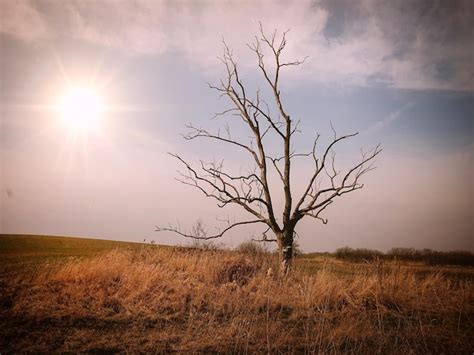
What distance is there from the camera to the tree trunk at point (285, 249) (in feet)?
32.0

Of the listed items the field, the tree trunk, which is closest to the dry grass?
the field

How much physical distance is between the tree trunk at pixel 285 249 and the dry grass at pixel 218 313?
0.72 m

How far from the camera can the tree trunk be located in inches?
384

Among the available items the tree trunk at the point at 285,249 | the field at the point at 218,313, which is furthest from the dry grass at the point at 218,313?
the tree trunk at the point at 285,249

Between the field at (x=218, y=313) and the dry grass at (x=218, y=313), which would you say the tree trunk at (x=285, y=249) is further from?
the dry grass at (x=218, y=313)

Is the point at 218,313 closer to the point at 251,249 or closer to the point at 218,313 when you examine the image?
the point at 218,313

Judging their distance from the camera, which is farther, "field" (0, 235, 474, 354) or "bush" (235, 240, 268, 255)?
"bush" (235, 240, 268, 255)

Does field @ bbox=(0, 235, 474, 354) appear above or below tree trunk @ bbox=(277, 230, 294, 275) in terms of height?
below

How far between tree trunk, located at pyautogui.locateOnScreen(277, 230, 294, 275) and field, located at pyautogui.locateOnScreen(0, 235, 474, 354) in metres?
0.50

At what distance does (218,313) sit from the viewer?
20.3 feet

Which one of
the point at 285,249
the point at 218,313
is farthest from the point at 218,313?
the point at 285,249

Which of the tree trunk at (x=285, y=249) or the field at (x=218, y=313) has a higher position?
the tree trunk at (x=285, y=249)

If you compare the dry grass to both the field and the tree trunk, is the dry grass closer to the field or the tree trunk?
the field

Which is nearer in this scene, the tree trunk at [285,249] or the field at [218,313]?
the field at [218,313]
